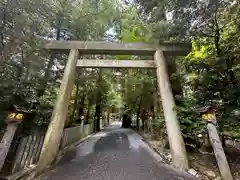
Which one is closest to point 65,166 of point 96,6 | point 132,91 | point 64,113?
point 64,113

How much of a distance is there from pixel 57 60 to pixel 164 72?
14.8 ft

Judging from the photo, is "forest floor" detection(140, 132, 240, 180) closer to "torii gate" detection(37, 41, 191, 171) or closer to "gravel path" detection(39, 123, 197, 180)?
"gravel path" detection(39, 123, 197, 180)

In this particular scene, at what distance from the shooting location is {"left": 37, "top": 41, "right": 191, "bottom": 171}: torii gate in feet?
17.0

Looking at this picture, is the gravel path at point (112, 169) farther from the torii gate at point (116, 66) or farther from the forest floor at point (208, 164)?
the torii gate at point (116, 66)

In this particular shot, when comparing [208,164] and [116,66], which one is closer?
[208,164]

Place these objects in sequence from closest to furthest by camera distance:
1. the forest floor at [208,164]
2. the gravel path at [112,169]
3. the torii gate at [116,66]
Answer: the gravel path at [112,169] < the forest floor at [208,164] < the torii gate at [116,66]

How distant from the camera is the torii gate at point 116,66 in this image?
5191 mm

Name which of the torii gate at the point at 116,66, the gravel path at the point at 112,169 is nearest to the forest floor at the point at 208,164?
the gravel path at the point at 112,169

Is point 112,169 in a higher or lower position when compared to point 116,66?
lower

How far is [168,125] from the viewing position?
539 centimetres

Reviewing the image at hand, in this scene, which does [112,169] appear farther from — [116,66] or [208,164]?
[116,66]

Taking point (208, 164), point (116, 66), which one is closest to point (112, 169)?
point (208, 164)

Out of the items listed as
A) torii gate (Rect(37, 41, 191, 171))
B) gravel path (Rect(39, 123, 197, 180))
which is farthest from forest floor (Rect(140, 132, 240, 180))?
torii gate (Rect(37, 41, 191, 171))

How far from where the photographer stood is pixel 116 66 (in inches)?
250
